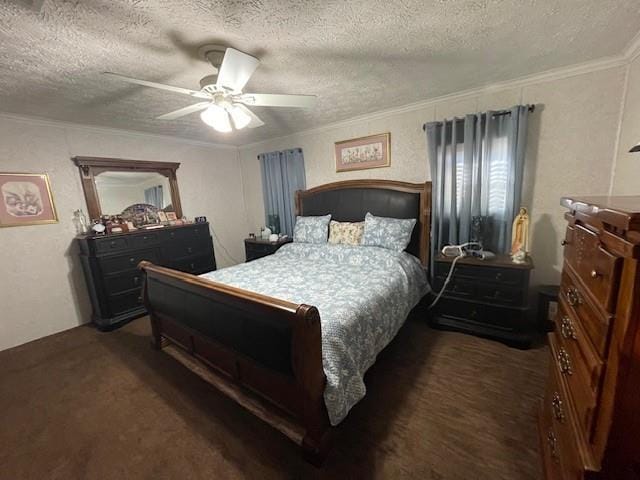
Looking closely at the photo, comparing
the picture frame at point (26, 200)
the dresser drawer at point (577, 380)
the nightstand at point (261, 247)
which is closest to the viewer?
the dresser drawer at point (577, 380)

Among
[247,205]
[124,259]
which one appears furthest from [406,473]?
[247,205]

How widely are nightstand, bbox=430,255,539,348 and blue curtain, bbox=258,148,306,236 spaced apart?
2289mm

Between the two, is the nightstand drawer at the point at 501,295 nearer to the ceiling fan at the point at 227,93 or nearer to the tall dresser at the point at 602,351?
the tall dresser at the point at 602,351

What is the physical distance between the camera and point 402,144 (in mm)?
2969

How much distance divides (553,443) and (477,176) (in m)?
2.07

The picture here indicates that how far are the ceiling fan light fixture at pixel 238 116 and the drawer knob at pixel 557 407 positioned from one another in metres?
2.37

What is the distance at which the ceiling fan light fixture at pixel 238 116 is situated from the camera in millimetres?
1880

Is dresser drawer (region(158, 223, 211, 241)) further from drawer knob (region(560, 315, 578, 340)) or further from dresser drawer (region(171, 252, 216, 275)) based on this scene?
drawer knob (region(560, 315, 578, 340))

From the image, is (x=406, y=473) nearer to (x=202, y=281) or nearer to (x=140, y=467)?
(x=140, y=467)

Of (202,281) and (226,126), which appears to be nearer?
(202,281)

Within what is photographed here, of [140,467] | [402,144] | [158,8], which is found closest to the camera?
[158,8]

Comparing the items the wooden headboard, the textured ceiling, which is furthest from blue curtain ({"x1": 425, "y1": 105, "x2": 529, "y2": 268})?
the textured ceiling

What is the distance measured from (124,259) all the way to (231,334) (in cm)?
222

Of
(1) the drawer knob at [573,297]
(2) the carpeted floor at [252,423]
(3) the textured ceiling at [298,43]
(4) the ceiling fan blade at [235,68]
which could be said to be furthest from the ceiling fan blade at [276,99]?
(2) the carpeted floor at [252,423]
